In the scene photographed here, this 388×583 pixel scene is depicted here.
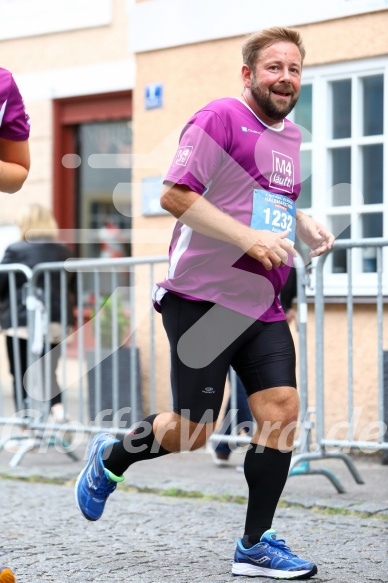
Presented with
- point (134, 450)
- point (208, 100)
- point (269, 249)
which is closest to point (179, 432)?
point (134, 450)

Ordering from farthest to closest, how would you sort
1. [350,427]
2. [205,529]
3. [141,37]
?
[141,37] → [350,427] → [205,529]

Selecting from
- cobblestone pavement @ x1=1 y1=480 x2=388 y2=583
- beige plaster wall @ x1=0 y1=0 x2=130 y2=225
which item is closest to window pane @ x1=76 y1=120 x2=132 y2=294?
beige plaster wall @ x1=0 y1=0 x2=130 y2=225

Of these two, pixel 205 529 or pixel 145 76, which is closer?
pixel 205 529

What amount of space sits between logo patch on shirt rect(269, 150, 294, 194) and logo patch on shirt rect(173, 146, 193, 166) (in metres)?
0.35

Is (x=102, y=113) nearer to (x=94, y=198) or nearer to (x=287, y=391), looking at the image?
(x=94, y=198)

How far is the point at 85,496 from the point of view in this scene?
4.52 metres

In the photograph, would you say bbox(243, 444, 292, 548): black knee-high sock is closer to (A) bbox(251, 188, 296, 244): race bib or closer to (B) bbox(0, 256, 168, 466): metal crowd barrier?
(A) bbox(251, 188, 296, 244): race bib

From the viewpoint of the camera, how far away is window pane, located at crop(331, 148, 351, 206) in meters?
7.99

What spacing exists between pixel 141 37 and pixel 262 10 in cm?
119

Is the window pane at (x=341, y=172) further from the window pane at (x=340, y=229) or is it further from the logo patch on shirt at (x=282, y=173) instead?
the logo patch on shirt at (x=282, y=173)

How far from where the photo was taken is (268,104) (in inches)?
168

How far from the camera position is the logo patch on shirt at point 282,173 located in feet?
14.1

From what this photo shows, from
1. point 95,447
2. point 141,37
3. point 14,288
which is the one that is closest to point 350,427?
point 95,447

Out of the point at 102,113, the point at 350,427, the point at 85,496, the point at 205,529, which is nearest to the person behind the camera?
the point at 85,496
